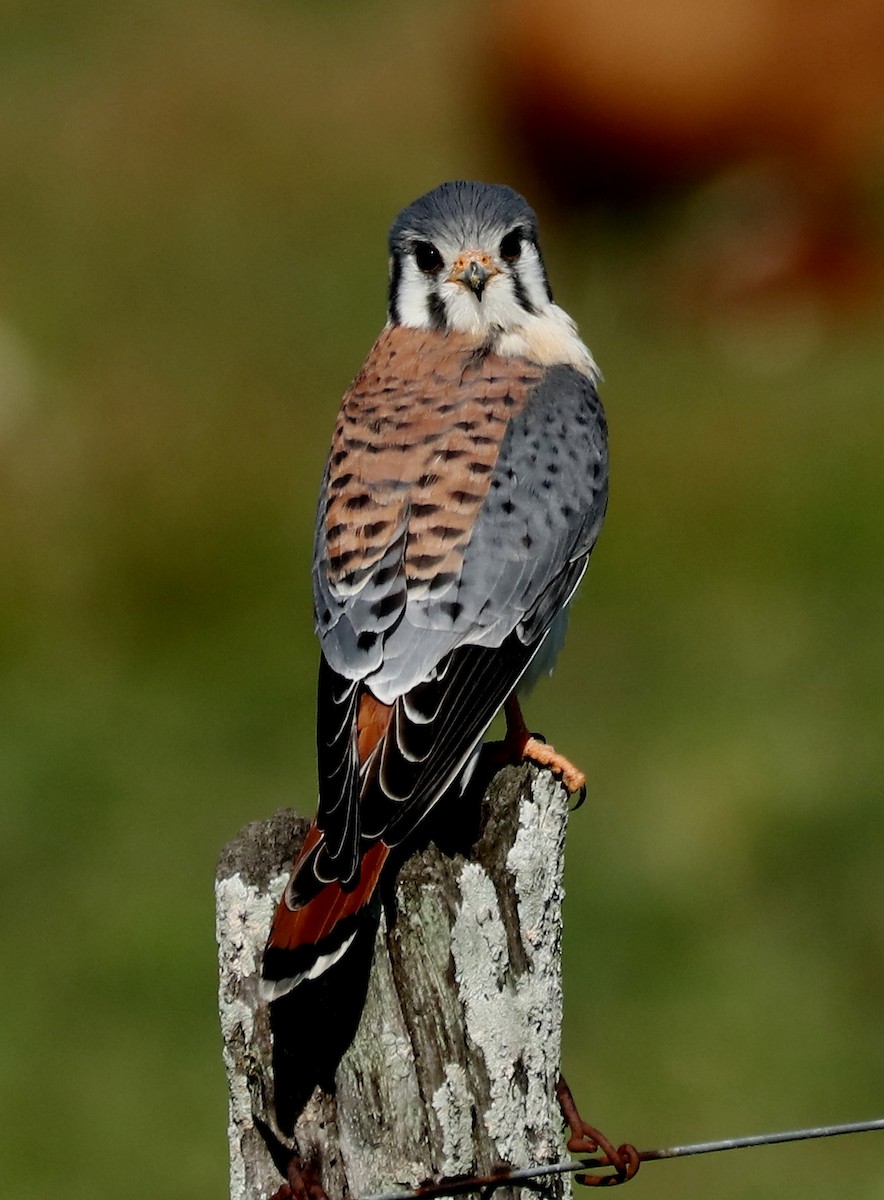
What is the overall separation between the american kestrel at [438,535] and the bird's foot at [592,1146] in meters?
0.43

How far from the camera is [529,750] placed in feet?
13.1

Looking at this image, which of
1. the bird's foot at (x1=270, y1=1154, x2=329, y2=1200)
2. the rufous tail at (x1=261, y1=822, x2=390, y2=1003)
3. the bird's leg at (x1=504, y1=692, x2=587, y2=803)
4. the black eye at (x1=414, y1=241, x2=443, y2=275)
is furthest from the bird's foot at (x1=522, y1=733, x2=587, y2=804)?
the black eye at (x1=414, y1=241, x2=443, y2=275)

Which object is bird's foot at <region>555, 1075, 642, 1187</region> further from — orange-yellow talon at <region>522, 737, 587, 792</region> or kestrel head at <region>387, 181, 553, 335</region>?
kestrel head at <region>387, 181, 553, 335</region>

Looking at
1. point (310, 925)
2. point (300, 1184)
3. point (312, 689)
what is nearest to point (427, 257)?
point (310, 925)

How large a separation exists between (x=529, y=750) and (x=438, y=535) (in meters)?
0.47

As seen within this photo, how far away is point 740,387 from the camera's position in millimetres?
10367

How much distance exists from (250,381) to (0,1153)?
211 inches

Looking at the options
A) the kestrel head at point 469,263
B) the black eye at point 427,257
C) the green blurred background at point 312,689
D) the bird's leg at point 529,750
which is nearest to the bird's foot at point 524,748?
the bird's leg at point 529,750

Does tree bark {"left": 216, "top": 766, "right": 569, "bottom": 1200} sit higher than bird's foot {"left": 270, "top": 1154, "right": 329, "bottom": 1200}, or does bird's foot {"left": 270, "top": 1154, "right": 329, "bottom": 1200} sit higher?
tree bark {"left": 216, "top": 766, "right": 569, "bottom": 1200}

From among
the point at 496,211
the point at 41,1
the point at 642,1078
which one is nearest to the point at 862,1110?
the point at 642,1078

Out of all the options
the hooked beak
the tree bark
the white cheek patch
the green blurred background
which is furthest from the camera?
the green blurred background

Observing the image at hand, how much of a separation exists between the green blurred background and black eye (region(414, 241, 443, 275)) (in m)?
2.48

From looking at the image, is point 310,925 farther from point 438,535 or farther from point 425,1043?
point 438,535

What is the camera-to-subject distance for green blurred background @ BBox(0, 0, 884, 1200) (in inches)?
230
